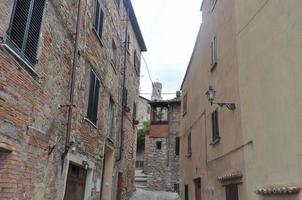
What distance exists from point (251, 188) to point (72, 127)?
4.25 m

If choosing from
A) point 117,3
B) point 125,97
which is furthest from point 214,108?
point 117,3

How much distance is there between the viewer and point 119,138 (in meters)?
13.5

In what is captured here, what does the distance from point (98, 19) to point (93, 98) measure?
2.50 m

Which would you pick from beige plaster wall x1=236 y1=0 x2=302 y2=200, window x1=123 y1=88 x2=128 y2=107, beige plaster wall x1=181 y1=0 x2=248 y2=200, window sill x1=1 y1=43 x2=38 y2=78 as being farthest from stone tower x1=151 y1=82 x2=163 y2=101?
window sill x1=1 y1=43 x2=38 y2=78

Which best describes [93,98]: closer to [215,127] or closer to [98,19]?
[98,19]

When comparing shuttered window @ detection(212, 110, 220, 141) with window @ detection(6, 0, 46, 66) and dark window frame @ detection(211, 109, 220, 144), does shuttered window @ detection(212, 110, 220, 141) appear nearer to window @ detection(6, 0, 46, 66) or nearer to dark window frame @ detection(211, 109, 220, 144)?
dark window frame @ detection(211, 109, 220, 144)

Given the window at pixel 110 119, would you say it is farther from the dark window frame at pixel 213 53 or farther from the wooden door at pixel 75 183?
the dark window frame at pixel 213 53

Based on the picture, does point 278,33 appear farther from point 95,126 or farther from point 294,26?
point 95,126

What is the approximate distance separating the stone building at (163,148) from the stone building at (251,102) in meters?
13.1

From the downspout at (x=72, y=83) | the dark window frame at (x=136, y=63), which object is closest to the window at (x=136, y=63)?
the dark window frame at (x=136, y=63)

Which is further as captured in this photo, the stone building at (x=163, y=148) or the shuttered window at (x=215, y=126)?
the stone building at (x=163, y=148)

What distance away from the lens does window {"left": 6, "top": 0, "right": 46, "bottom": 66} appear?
5.20 metres

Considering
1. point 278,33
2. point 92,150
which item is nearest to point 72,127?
point 92,150

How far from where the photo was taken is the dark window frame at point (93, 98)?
9.36m
